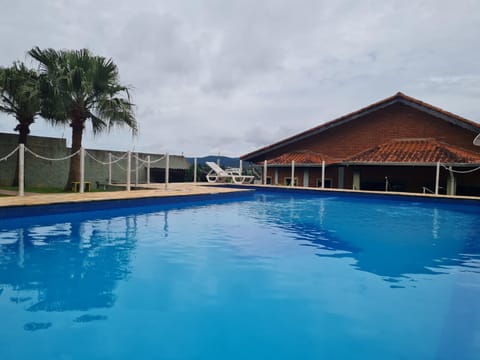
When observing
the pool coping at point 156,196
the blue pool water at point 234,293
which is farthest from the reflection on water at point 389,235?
the pool coping at point 156,196

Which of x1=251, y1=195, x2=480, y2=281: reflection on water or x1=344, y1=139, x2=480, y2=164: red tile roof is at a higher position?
x1=344, y1=139, x2=480, y2=164: red tile roof

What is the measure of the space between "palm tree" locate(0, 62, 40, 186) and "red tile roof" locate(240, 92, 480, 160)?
45.2 feet

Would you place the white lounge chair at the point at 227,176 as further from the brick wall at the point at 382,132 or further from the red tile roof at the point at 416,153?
the red tile roof at the point at 416,153

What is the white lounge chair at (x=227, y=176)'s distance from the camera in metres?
20.9

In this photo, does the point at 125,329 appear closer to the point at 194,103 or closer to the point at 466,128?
the point at 194,103

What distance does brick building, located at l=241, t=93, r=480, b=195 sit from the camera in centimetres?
1666

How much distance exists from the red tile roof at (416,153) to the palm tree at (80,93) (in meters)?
12.2

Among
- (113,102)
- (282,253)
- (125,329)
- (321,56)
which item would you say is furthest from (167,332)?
(321,56)

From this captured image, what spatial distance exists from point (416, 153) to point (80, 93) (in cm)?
1591

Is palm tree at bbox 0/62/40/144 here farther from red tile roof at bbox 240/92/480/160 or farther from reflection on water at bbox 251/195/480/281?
red tile roof at bbox 240/92/480/160

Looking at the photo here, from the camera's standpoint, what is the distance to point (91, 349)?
280 centimetres

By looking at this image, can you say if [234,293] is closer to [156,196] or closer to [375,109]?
[156,196]

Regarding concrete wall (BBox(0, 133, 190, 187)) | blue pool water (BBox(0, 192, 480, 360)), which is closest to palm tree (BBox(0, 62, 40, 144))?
concrete wall (BBox(0, 133, 190, 187))

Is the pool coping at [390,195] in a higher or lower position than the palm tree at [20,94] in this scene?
lower
